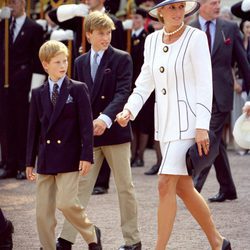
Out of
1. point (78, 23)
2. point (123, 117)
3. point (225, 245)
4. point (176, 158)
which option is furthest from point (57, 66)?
point (78, 23)

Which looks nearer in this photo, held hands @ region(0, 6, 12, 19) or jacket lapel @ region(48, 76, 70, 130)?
jacket lapel @ region(48, 76, 70, 130)

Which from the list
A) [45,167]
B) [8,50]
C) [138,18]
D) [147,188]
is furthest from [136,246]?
[138,18]

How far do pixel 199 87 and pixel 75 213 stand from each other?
1088 millimetres

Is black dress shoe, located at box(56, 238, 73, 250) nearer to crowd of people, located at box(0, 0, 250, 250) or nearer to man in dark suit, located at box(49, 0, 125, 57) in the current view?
crowd of people, located at box(0, 0, 250, 250)

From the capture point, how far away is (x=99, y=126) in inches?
281

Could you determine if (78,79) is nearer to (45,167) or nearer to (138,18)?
(45,167)

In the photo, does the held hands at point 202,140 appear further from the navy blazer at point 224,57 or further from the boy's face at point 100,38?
the navy blazer at point 224,57

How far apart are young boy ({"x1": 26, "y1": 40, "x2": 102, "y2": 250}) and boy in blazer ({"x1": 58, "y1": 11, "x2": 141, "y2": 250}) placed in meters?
0.45

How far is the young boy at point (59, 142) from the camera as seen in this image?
21.6ft

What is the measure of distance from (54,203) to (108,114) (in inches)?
31.8

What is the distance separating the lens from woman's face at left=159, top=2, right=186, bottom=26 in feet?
21.9

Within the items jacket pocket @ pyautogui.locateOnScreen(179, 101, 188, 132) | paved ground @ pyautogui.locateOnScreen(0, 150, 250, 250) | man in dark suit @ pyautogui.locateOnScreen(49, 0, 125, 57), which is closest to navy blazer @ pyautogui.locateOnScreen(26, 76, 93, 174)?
jacket pocket @ pyautogui.locateOnScreen(179, 101, 188, 132)

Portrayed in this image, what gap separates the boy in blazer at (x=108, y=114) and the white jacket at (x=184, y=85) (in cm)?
62

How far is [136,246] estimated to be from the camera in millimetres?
7211
